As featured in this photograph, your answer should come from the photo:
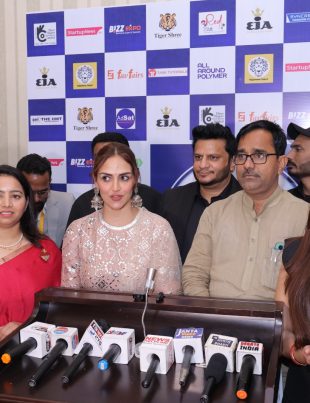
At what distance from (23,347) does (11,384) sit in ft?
0.39

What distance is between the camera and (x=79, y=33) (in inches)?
131

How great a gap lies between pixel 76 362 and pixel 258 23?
2.54m

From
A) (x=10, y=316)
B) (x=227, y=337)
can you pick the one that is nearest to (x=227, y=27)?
(x=10, y=316)

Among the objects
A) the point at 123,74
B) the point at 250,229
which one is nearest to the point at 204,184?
the point at 250,229

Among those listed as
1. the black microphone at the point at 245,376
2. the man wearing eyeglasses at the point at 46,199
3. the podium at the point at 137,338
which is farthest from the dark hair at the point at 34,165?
the black microphone at the point at 245,376

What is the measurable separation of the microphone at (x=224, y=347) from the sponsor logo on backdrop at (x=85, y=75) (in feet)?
8.32

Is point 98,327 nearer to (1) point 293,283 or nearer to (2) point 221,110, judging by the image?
(1) point 293,283

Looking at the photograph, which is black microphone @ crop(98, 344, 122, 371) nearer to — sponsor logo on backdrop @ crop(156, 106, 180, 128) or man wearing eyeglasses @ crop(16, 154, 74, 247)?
man wearing eyeglasses @ crop(16, 154, 74, 247)

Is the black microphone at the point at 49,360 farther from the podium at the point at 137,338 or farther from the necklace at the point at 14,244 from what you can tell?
the necklace at the point at 14,244

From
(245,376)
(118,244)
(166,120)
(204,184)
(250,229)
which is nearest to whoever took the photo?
(245,376)

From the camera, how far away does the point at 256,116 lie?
9.96 feet

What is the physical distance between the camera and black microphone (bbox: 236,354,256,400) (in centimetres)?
97

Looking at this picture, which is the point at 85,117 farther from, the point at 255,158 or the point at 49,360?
the point at 49,360

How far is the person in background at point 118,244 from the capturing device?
6.21ft
